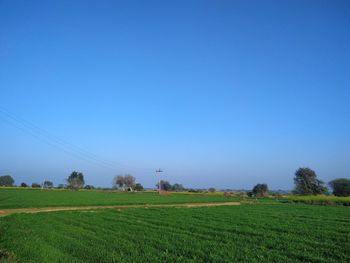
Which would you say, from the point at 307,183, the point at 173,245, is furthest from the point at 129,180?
the point at 173,245

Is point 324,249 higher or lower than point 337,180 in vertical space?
lower

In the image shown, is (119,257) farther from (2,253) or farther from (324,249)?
(324,249)

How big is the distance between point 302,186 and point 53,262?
13910cm

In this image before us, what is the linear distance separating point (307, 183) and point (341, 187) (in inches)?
686

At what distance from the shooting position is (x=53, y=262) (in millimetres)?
11680

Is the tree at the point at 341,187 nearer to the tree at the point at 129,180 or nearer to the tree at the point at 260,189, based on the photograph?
the tree at the point at 260,189

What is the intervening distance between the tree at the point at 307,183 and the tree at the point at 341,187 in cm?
882

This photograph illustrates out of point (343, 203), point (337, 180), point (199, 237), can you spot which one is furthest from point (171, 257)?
point (337, 180)

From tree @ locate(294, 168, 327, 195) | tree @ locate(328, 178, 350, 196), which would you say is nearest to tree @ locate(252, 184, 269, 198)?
tree @ locate(294, 168, 327, 195)

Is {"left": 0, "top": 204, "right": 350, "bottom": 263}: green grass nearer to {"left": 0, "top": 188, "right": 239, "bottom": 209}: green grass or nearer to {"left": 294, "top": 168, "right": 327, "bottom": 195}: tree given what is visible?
{"left": 0, "top": 188, "right": 239, "bottom": 209}: green grass

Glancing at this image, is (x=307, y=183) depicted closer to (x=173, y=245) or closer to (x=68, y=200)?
(x=68, y=200)

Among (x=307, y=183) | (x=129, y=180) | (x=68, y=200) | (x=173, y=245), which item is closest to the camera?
(x=173, y=245)

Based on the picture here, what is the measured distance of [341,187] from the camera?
14075cm

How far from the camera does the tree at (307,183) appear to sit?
437ft
